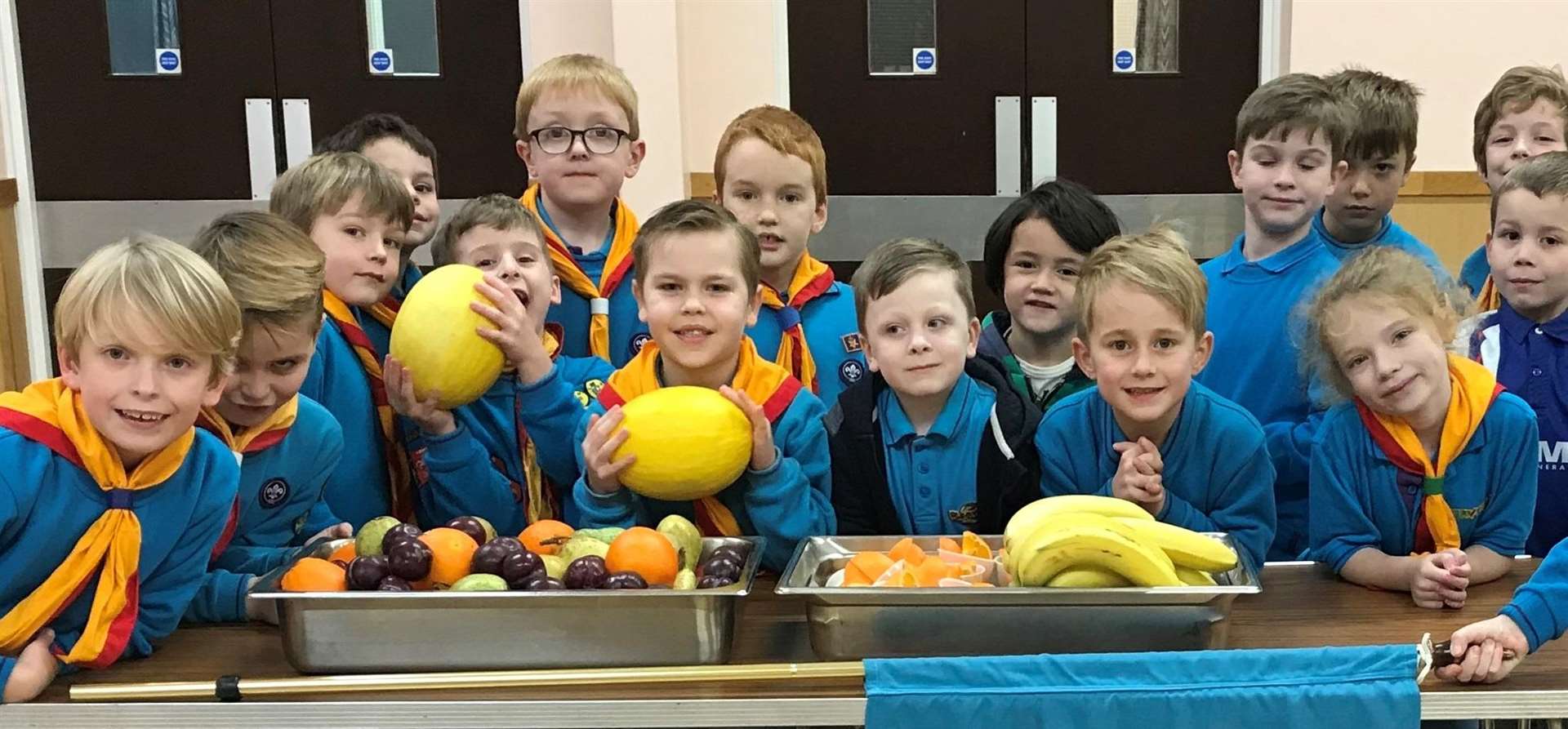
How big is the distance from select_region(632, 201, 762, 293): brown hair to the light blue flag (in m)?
0.88

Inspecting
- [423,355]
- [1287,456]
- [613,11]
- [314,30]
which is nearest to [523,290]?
[423,355]

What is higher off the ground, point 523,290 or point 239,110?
point 239,110

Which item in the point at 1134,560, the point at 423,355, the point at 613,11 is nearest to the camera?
the point at 1134,560

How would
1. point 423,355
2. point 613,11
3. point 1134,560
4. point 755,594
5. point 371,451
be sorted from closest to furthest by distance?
point 1134,560
point 755,594
point 423,355
point 371,451
point 613,11

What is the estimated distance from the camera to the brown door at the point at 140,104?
17.9 feet

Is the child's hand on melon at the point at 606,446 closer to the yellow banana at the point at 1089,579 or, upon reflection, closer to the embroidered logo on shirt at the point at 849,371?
the yellow banana at the point at 1089,579

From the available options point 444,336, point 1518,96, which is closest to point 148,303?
point 444,336

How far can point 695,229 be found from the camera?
7.37 feet

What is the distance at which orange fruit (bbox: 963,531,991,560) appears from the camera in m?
1.88

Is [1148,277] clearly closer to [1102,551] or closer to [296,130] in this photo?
[1102,551]

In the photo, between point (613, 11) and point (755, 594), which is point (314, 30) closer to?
point (613, 11)

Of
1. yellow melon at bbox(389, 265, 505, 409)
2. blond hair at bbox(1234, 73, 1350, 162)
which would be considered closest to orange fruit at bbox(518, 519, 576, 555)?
yellow melon at bbox(389, 265, 505, 409)

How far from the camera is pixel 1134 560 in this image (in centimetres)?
162

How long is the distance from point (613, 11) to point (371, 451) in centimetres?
319
